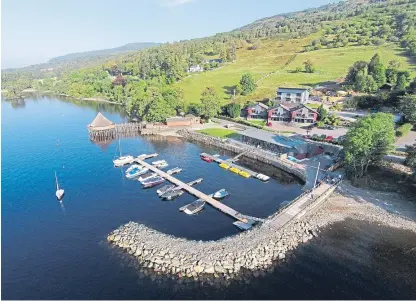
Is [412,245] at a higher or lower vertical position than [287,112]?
lower

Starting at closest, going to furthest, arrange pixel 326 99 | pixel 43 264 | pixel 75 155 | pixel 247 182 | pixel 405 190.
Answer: pixel 43 264 → pixel 405 190 → pixel 247 182 → pixel 75 155 → pixel 326 99

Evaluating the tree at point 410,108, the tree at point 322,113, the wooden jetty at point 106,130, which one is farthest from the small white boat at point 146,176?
the tree at point 410,108

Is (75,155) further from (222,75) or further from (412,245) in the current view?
(222,75)

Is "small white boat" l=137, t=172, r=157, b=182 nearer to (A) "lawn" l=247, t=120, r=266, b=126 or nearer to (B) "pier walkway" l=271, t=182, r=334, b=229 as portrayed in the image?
(B) "pier walkway" l=271, t=182, r=334, b=229

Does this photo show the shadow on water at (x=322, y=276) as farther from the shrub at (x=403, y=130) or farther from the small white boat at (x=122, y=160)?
the shrub at (x=403, y=130)

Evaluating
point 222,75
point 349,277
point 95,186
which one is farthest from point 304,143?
point 222,75
